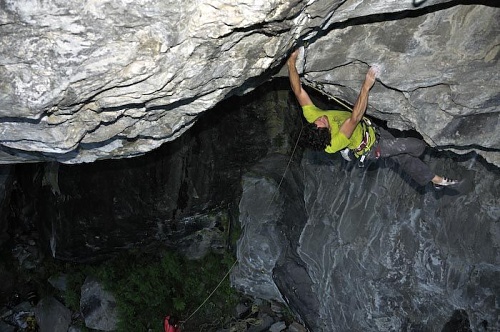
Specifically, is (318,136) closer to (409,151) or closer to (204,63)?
(409,151)

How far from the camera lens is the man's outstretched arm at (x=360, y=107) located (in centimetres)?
473

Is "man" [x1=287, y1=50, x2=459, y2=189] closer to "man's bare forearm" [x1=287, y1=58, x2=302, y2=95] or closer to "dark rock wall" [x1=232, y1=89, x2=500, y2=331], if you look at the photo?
"man's bare forearm" [x1=287, y1=58, x2=302, y2=95]

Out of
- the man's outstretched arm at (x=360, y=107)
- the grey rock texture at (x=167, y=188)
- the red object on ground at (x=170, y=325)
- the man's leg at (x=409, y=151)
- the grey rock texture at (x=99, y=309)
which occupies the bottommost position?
the grey rock texture at (x=99, y=309)

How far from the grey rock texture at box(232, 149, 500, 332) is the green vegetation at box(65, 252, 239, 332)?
A: 26.5 inches

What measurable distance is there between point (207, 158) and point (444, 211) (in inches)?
181

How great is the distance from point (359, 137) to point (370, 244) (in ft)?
7.76

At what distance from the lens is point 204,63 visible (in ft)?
11.2

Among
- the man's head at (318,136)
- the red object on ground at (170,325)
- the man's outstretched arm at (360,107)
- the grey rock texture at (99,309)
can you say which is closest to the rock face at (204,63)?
the man's outstretched arm at (360,107)

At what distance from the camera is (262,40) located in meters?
3.49

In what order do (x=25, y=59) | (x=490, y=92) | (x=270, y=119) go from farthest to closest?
1. (x=270, y=119)
2. (x=490, y=92)
3. (x=25, y=59)

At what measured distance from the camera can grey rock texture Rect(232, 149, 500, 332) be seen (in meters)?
5.59

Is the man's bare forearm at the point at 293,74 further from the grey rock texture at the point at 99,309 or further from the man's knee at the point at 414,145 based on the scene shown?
the grey rock texture at the point at 99,309

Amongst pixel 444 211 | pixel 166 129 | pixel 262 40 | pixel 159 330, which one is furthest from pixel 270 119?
pixel 159 330

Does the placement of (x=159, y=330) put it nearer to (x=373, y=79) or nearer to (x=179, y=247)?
(x=179, y=247)
